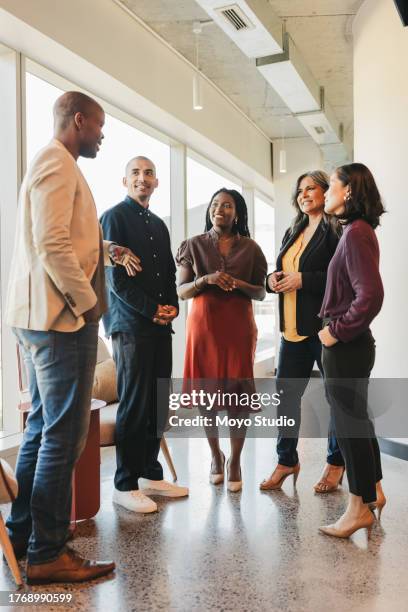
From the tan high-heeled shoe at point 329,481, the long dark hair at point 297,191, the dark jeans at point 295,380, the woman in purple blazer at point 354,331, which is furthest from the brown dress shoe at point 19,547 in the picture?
the long dark hair at point 297,191

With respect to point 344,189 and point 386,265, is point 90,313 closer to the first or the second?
point 344,189

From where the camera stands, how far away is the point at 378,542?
2424mm

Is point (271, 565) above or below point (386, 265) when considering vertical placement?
below

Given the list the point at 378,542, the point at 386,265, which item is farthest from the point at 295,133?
the point at 378,542

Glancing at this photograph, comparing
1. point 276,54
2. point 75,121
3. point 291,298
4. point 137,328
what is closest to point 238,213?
point 291,298

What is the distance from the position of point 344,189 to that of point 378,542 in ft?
4.84

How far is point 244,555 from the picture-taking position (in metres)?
2.31

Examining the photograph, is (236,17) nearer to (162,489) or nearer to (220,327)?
(220,327)

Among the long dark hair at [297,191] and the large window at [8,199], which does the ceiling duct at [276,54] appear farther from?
the long dark hair at [297,191]

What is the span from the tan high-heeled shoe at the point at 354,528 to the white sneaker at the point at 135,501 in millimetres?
808

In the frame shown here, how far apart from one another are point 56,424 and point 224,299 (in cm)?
130

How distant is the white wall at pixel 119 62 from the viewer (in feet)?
11.2

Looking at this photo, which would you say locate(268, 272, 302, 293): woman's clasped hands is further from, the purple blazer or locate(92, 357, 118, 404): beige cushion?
locate(92, 357, 118, 404): beige cushion

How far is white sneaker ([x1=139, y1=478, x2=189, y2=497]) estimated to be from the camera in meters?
2.99
